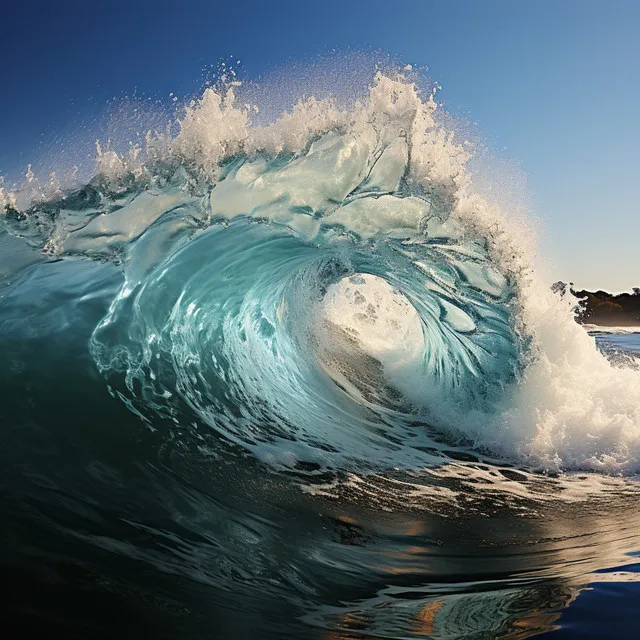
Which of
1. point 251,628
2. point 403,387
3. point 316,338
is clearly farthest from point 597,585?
point 316,338

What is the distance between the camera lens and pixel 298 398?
750 centimetres

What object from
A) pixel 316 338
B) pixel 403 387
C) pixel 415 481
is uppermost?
pixel 316 338

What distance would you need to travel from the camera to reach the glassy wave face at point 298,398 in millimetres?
2768

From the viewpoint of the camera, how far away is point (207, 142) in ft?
18.9

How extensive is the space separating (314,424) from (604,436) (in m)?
3.14

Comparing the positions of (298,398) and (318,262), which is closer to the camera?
(298,398)

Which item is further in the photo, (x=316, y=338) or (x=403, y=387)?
(x=316, y=338)

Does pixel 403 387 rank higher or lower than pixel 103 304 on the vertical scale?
lower

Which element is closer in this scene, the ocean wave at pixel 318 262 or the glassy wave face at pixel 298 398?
the glassy wave face at pixel 298 398

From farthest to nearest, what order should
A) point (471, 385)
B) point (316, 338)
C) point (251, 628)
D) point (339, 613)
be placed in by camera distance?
point (316, 338) → point (471, 385) → point (339, 613) → point (251, 628)

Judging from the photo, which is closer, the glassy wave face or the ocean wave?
the glassy wave face

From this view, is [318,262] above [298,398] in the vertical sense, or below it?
above

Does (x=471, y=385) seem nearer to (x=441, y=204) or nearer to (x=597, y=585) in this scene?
(x=441, y=204)

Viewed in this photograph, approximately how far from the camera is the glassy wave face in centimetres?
277
